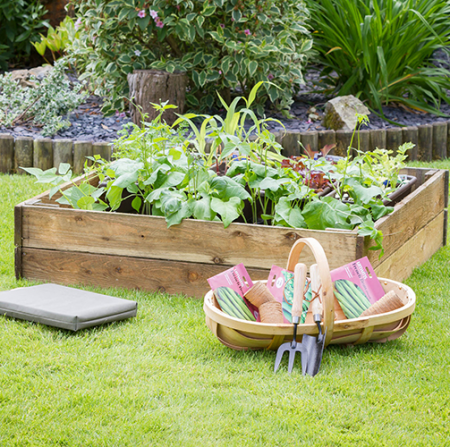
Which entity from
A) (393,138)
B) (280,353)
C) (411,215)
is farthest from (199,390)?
(393,138)

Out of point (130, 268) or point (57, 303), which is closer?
point (57, 303)

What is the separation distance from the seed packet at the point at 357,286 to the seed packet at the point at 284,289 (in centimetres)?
13

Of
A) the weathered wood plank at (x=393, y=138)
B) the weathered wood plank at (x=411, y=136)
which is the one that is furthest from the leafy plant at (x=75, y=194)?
the weathered wood plank at (x=411, y=136)

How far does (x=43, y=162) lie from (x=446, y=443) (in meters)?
3.79

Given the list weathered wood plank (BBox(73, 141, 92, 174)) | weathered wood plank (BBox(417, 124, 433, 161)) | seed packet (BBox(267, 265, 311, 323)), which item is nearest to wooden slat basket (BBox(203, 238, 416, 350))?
seed packet (BBox(267, 265, 311, 323))

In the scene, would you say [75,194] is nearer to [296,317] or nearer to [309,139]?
[296,317]

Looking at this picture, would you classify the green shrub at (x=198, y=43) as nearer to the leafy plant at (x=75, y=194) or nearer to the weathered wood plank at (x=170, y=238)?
the leafy plant at (x=75, y=194)

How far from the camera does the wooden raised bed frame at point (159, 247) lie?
8.71ft

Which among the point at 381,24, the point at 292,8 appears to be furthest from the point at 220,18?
the point at 381,24

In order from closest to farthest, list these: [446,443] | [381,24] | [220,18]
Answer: [446,443], [220,18], [381,24]

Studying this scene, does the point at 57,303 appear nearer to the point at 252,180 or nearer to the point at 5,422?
the point at 5,422

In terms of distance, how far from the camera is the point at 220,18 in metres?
5.43

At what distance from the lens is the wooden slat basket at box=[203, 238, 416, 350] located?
2.11 meters

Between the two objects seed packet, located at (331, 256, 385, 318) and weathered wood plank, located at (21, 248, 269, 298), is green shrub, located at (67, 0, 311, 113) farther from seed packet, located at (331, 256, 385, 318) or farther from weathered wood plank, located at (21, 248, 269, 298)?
seed packet, located at (331, 256, 385, 318)
